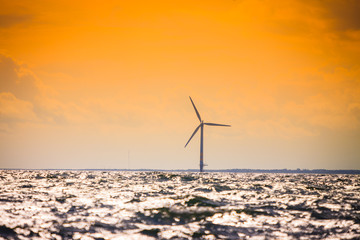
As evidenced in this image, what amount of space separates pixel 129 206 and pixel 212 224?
365 inches

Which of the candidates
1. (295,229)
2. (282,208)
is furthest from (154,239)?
(282,208)

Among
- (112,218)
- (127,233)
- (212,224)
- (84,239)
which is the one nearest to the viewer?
(84,239)

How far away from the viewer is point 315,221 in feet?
81.7

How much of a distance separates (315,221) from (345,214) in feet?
13.5

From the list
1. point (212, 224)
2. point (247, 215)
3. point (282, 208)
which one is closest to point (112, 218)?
point (212, 224)

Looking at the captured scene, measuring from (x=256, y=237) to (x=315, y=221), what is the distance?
640 centimetres

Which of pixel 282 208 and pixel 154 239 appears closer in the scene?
pixel 154 239

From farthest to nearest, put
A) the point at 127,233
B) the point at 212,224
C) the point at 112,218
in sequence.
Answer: the point at 112,218, the point at 212,224, the point at 127,233

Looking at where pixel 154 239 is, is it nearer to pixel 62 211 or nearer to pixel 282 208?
pixel 62 211

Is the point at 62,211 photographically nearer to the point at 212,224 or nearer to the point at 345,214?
the point at 212,224

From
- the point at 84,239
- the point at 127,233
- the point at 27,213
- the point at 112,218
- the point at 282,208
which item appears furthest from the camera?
the point at 282,208

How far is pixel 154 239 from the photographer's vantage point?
19.6 metres

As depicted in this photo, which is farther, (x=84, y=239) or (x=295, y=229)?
(x=295, y=229)

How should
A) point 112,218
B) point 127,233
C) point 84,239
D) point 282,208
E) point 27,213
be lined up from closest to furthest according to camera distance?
point 84,239
point 127,233
point 112,218
point 27,213
point 282,208
